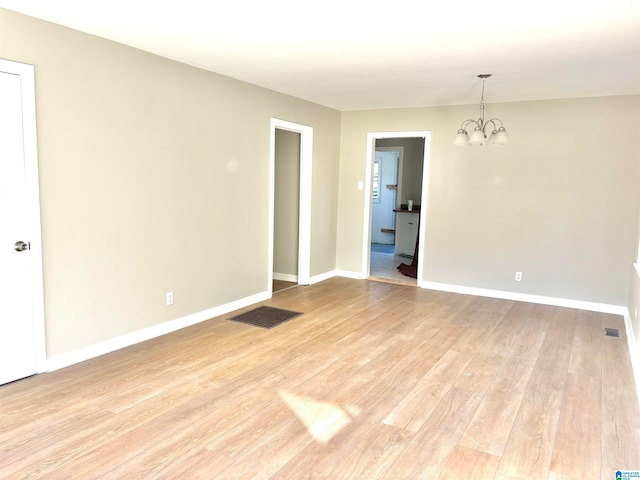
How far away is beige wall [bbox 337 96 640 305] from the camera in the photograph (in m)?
4.98

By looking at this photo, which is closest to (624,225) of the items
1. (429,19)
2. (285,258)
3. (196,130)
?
(429,19)

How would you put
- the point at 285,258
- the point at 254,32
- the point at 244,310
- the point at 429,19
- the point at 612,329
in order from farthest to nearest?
the point at 285,258
the point at 244,310
the point at 612,329
the point at 254,32
the point at 429,19

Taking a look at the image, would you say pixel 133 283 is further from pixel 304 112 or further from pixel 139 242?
pixel 304 112

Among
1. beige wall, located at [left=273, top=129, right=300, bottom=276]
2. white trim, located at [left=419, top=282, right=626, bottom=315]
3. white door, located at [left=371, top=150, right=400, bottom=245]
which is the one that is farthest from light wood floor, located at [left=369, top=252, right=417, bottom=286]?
beige wall, located at [left=273, top=129, right=300, bottom=276]

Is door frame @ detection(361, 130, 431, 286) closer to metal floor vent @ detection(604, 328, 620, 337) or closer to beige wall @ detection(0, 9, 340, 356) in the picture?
beige wall @ detection(0, 9, 340, 356)

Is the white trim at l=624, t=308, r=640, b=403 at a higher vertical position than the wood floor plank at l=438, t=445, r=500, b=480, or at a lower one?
higher

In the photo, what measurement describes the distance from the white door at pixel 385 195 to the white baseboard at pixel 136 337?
214 inches

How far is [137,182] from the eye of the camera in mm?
3680

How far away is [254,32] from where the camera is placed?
A: 3.13m

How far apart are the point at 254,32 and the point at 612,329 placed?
4.26m

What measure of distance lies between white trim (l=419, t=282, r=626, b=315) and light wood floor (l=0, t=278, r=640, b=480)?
2.73 ft

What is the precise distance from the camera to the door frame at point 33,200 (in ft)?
9.56

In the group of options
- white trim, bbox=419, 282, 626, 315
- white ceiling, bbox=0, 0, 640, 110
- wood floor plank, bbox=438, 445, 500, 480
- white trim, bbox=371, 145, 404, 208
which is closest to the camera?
wood floor plank, bbox=438, 445, 500, 480

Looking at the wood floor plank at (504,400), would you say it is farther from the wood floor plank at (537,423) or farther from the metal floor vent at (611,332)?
the metal floor vent at (611,332)
